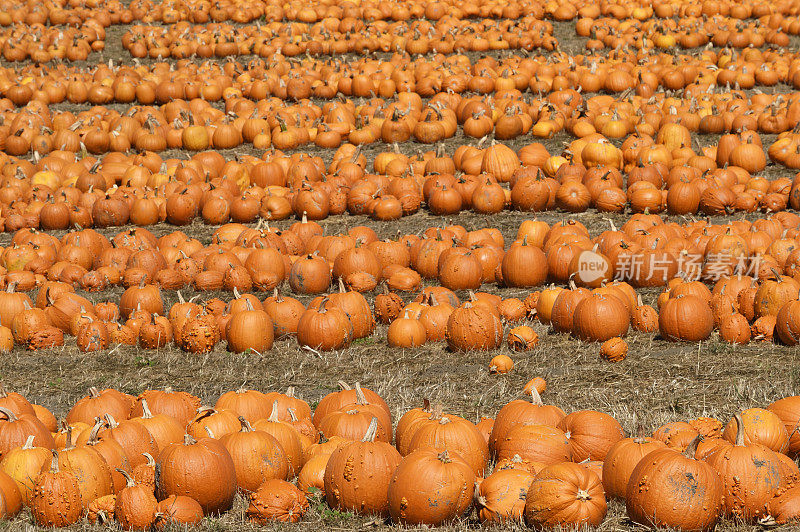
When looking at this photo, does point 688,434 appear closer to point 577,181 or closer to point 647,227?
point 647,227

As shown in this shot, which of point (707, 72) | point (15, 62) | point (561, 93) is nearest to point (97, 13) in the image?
point (15, 62)

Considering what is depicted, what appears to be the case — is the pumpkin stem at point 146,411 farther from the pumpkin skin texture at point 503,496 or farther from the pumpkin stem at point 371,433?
the pumpkin skin texture at point 503,496

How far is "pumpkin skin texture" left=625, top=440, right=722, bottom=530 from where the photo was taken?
14.6 ft

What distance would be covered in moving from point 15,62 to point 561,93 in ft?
43.4

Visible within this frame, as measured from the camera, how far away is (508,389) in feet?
22.8

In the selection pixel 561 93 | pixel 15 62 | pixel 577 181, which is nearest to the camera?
pixel 577 181

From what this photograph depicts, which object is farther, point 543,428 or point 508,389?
point 508,389

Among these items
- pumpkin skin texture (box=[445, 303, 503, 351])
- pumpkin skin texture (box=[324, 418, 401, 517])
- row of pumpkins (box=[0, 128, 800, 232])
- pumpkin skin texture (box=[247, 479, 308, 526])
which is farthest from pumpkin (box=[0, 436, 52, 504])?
row of pumpkins (box=[0, 128, 800, 232])

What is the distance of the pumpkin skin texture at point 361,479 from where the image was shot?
4965 millimetres

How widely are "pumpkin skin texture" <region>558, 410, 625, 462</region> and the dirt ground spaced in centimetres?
59

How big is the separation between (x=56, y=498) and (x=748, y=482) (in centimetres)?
369

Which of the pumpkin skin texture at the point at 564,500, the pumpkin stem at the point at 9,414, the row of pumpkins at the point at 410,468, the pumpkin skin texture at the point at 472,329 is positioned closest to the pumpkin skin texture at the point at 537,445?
the row of pumpkins at the point at 410,468

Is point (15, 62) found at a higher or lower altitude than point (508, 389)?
higher

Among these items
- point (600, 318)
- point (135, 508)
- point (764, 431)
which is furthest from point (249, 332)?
point (764, 431)
